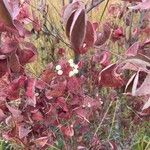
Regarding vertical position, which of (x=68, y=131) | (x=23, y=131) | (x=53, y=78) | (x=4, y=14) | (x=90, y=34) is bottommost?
(x=68, y=131)

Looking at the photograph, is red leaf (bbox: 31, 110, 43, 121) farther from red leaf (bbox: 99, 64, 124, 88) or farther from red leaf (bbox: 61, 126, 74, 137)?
red leaf (bbox: 99, 64, 124, 88)

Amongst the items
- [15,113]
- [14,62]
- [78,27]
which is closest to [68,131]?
[15,113]

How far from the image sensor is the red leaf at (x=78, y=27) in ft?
3.04

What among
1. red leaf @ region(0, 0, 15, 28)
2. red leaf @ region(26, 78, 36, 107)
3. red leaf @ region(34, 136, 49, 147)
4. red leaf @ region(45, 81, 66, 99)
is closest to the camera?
red leaf @ region(0, 0, 15, 28)

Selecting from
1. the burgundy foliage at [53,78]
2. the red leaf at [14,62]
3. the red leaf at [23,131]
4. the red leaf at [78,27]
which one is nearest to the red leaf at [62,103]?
the burgundy foliage at [53,78]

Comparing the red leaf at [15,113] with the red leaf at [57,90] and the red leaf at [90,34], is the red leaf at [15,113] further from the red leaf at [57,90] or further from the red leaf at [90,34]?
the red leaf at [90,34]

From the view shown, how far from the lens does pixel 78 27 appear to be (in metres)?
0.95

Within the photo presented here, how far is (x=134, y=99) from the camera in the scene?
6.39ft

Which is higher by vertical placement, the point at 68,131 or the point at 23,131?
the point at 23,131

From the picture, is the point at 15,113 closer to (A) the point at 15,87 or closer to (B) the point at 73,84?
(A) the point at 15,87

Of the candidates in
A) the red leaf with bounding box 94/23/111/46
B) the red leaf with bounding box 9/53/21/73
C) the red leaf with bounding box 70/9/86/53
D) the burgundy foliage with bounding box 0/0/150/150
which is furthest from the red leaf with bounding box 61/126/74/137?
the red leaf with bounding box 70/9/86/53

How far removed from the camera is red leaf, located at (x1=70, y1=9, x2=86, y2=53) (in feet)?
3.04

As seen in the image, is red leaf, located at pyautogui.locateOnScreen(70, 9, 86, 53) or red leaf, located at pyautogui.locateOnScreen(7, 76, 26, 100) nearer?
red leaf, located at pyautogui.locateOnScreen(70, 9, 86, 53)

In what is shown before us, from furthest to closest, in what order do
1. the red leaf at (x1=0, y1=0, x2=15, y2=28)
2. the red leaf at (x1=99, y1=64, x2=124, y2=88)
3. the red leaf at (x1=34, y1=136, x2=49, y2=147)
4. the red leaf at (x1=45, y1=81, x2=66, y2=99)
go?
the red leaf at (x1=34, y1=136, x2=49, y2=147)
the red leaf at (x1=45, y1=81, x2=66, y2=99)
the red leaf at (x1=99, y1=64, x2=124, y2=88)
the red leaf at (x1=0, y1=0, x2=15, y2=28)
